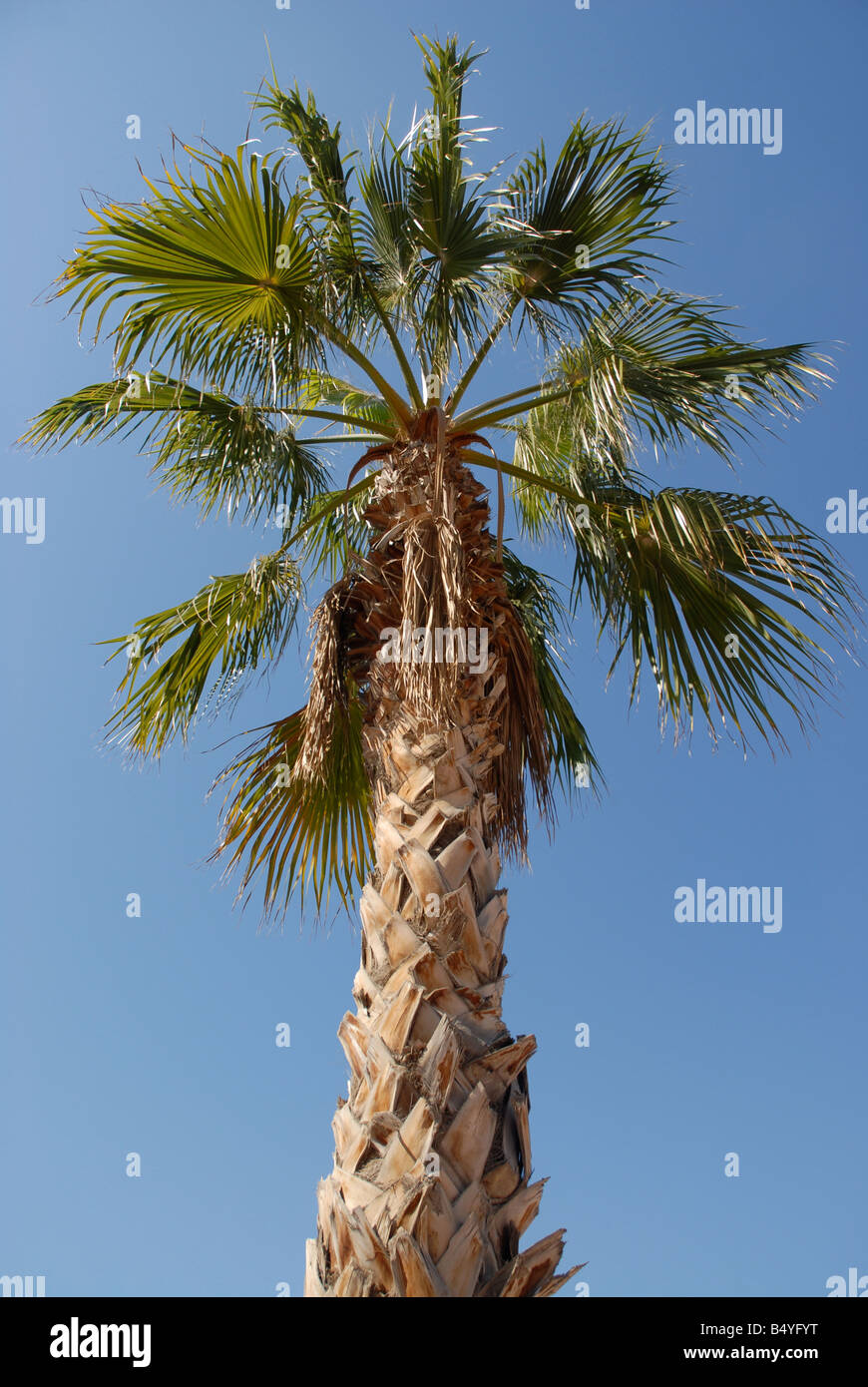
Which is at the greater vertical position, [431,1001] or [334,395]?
[334,395]

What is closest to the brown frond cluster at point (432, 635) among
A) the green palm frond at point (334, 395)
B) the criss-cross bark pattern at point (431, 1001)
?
the criss-cross bark pattern at point (431, 1001)

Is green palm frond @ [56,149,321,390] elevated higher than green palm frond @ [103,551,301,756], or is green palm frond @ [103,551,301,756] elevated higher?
green palm frond @ [56,149,321,390]

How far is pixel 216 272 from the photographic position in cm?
Result: 494

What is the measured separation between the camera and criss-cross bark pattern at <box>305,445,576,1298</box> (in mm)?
3551

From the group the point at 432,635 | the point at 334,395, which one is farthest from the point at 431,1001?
the point at 334,395

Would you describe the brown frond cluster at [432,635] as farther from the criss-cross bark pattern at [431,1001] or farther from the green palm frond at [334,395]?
the green palm frond at [334,395]

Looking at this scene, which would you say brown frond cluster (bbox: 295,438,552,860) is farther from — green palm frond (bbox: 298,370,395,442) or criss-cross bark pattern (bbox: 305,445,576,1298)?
green palm frond (bbox: 298,370,395,442)

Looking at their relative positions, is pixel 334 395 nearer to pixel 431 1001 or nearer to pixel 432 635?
pixel 432 635

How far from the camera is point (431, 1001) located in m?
4.00

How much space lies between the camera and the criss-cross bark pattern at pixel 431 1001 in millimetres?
3551

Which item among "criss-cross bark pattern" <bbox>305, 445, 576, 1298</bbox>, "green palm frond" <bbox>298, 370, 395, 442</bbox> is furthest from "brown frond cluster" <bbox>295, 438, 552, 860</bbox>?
"green palm frond" <bbox>298, 370, 395, 442</bbox>
